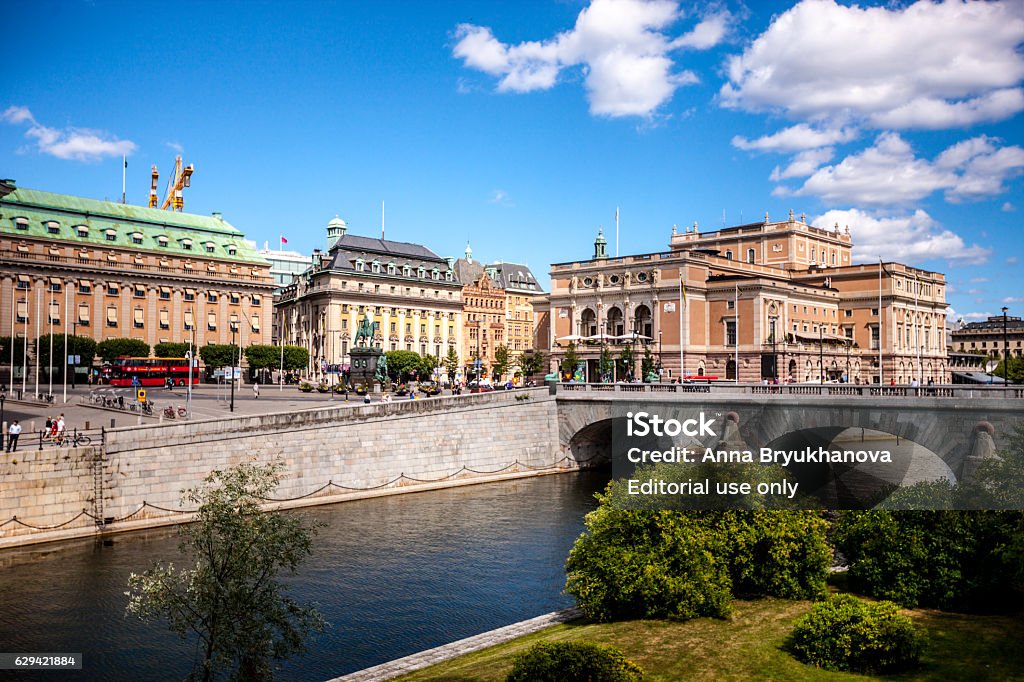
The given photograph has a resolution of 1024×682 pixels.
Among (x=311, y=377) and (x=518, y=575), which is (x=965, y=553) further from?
(x=311, y=377)

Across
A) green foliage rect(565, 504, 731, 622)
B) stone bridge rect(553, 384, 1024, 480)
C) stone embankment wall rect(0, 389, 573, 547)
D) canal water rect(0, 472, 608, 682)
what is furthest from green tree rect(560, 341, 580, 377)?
green foliage rect(565, 504, 731, 622)

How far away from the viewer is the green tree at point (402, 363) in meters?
114

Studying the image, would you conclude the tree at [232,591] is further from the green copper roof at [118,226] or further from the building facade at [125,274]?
the green copper roof at [118,226]

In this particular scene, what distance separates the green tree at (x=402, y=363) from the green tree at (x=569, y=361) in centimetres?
2172

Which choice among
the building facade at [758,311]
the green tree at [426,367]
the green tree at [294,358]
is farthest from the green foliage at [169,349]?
the building facade at [758,311]

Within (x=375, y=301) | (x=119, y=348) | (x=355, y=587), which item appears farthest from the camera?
(x=375, y=301)

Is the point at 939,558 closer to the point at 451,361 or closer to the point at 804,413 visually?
the point at 804,413

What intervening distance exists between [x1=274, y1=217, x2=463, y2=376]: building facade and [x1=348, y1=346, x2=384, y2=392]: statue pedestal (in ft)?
132

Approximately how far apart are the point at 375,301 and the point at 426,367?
16.6m

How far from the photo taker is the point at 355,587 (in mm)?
31031

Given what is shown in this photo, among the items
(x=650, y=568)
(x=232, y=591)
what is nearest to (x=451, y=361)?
(x=650, y=568)

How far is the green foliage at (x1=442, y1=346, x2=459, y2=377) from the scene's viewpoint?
131188 millimetres

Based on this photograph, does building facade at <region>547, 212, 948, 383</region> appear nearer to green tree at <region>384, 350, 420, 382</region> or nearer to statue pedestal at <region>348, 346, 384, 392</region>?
green tree at <region>384, 350, 420, 382</region>

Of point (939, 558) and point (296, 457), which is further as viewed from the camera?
point (296, 457)
